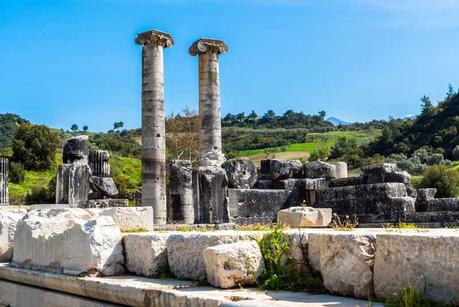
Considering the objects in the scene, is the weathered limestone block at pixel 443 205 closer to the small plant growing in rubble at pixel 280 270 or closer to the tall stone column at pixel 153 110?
the tall stone column at pixel 153 110

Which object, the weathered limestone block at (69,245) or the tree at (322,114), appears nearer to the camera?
the weathered limestone block at (69,245)

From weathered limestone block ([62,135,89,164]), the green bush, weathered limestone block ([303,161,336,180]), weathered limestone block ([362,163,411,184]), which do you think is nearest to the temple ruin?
weathered limestone block ([362,163,411,184])

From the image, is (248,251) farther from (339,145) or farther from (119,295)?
(339,145)

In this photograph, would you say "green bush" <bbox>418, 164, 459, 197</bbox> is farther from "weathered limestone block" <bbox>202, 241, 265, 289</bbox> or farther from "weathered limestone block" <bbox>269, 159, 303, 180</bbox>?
"weathered limestone block" <bbox>202, 241, 265, 289</bbox>

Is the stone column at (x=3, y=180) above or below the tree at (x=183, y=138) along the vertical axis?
below

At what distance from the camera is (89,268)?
602 cm

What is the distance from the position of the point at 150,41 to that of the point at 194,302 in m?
18.2

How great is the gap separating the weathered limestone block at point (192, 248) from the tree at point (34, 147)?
166ft

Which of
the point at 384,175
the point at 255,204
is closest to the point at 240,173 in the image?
the point at 255,204

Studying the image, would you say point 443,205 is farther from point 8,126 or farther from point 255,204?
point 8,126

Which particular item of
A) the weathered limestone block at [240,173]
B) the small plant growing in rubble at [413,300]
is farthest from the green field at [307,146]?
the small plant growing in rubble at [413,300]

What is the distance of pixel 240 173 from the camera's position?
1667 cm

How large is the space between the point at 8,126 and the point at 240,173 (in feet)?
278

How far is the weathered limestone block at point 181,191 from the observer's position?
1744 centimetres
